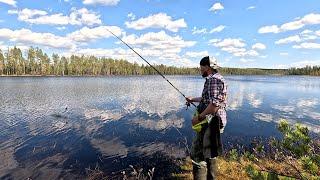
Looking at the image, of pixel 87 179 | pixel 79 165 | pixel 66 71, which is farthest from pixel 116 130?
pixel 66 71

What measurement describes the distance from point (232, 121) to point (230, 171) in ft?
45.1

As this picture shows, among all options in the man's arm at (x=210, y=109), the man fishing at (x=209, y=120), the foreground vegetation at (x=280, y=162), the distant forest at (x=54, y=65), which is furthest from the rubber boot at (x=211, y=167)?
the distant forest at (x=54, y=65)

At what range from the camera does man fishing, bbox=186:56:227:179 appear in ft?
21.4

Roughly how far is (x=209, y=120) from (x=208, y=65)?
4.31ft

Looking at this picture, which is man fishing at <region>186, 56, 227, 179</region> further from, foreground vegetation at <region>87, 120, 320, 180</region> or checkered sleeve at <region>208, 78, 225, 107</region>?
foreground vegetation at <region>87, 120, 320, 180</region>

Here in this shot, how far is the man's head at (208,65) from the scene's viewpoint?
686 cm

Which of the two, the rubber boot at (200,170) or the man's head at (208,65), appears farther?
the rubber boot at (200,170)

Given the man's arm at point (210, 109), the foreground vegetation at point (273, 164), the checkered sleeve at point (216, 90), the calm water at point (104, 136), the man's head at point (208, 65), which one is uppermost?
the man's head at point (208, 65)

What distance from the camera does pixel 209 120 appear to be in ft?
22.5

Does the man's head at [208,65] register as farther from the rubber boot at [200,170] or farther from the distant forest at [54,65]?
the distant forest at [54,65]

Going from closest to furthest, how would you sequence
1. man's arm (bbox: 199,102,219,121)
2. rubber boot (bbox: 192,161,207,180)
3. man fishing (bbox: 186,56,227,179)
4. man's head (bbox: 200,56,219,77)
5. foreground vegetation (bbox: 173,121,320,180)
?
foreground vegetation (bbox: 173,121,320,180)
man's arm (bbox: 199,102,219,121)
man fishing (bbox: 186,56,227,179)
man's head (bbox: 200,56,219,77)
rubber boot (bbox: 192,161,207,180)

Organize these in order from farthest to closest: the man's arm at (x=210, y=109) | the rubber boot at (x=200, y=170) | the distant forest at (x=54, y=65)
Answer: the distant forest at (x=54, y=65), the rubber boot at (x=200, y=170), the man's arm at (x=210, y=109)

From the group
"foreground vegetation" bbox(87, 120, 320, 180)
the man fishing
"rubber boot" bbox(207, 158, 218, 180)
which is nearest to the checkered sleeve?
the man fishing

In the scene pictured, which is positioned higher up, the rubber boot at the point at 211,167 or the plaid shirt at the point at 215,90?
the plaid shirt at the point at 215,90
